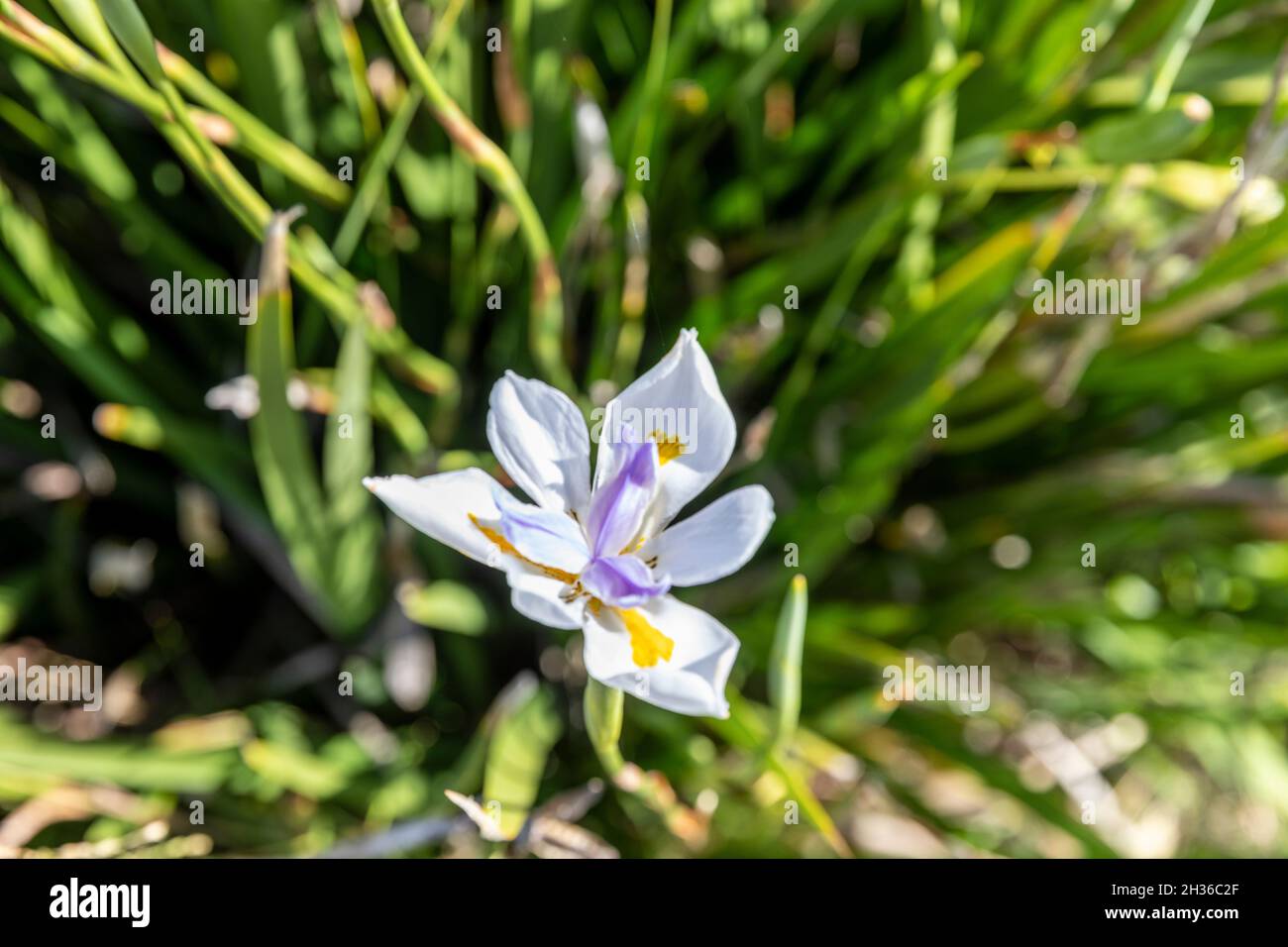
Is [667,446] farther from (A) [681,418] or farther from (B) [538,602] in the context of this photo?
(B) [538,602]

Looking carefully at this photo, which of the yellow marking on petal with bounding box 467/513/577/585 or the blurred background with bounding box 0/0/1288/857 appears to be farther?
the blurred background with bounding box 0/0/1288/857

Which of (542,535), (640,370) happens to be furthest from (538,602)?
(640,370)

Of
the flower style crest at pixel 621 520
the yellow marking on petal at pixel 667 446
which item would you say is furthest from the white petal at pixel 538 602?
the yellow marking on petal at pixel 667 446

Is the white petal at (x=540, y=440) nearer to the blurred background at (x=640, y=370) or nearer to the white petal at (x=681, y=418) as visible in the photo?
the white petal at (x=681, y=418)

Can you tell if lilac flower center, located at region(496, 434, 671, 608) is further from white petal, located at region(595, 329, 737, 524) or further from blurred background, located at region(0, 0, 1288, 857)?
blurred background, located at region(0, 0, 1288, 857)

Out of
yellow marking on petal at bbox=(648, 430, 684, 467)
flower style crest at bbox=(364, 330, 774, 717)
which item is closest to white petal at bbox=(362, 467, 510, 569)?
flower style crest at bbox=(364, 330, 774, 717)

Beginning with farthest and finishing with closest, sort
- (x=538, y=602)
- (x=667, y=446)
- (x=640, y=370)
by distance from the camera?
(x=640, y=370)
(x=667, y=446)
(x=538, y=602)
